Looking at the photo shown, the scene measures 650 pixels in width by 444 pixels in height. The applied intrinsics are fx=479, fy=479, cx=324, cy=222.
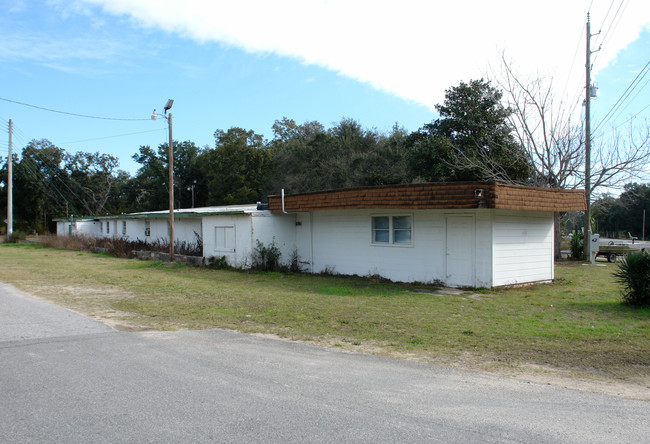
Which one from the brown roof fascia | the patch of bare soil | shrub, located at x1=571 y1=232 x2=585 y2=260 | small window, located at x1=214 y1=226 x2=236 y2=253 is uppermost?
the brown roof fascia

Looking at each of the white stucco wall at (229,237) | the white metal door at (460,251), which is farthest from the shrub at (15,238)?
the white metal door at (460,251)

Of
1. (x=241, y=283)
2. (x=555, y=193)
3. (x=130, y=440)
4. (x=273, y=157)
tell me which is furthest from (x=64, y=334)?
(x=273, y=157)

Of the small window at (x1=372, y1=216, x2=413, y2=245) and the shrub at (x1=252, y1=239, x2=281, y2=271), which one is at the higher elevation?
the small window at (x1=372, y1=216, x2=413, y2=245)

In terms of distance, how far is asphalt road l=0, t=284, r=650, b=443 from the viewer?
4.09 meters

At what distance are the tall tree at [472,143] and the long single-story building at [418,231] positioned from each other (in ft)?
34.6

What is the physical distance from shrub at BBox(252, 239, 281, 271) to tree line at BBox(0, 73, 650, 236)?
38.1 ft

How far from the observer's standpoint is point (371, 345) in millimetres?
7746

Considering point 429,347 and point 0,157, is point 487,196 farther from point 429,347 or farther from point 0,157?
point 0,157

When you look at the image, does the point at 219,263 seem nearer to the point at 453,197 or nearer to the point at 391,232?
the point at 391,232

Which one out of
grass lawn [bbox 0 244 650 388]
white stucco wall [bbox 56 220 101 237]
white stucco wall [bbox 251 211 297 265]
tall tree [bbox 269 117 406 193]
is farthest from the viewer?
white stucco wall [bbox 56 220 101 237]

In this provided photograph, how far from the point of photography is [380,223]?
16.2m

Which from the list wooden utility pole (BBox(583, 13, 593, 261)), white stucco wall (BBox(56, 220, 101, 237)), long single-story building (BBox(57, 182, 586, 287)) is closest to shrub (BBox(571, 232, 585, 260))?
wooden utility pole (BBox(583, 13, 593, 261))

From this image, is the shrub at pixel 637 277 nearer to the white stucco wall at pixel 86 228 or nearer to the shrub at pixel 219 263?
the shrub at pixel 219 263

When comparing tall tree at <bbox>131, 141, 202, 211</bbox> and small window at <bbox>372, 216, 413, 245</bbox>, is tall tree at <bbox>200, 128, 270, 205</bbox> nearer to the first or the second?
tall tree at <bbox>131, 141, 202, 211</bbox>
